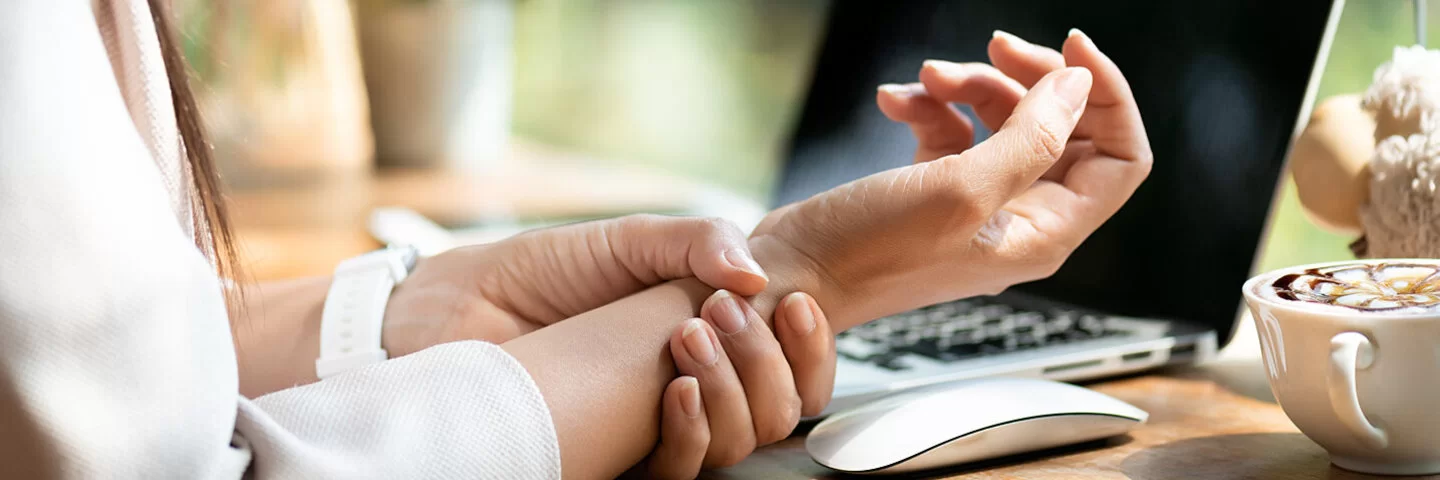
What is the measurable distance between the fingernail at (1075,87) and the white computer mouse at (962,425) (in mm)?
129

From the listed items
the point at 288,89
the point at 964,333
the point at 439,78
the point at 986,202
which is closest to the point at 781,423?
the point at 986,202

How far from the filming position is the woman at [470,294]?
1.08 feet

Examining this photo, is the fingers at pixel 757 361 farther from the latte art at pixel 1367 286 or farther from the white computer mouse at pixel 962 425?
the latte art at pixel 1367 286

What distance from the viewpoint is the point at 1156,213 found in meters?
0.75

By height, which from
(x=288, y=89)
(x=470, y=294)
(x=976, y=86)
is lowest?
(x=288, y=89)

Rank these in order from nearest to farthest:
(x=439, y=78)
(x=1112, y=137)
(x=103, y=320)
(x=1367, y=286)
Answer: (x=103, y=320) < (x=1367, y=286) < (x=1112, y=137) < (x=439, y=78)

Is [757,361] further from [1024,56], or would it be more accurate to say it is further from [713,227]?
[1024,56]

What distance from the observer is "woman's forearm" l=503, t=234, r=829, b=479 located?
17.1 inches

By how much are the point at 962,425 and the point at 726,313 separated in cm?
11

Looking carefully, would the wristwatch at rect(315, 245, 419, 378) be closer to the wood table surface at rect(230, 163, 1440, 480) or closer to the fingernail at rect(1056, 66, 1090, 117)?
the wood table surface at rect(230, 163, 1440, 480)

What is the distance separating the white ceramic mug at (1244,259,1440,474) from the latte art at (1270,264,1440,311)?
1 cm

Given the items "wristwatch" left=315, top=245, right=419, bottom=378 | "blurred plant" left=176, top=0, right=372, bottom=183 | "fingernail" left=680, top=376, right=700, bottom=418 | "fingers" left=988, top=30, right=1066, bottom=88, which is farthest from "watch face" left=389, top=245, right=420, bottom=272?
"blurred plant" left=176, top=0, right=372, bottom=183

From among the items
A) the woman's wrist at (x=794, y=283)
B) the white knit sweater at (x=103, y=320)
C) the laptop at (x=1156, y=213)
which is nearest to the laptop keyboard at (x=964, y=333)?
the laptop at (x=1156, y=213)

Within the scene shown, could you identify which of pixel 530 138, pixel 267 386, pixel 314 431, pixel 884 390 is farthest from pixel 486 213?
pixel 314 431
